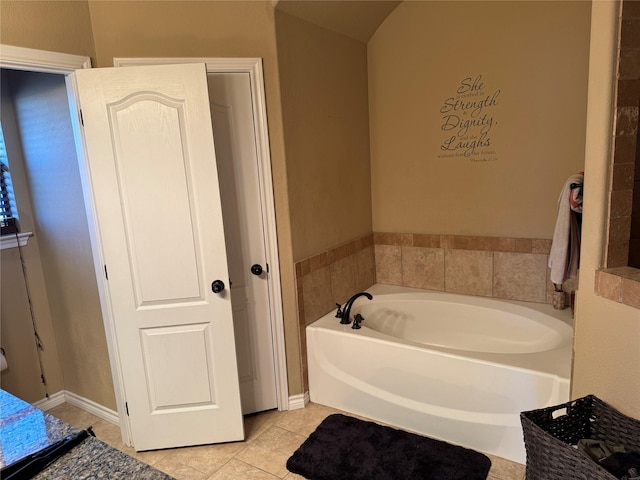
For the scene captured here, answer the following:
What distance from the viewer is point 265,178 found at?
2602 millimetres

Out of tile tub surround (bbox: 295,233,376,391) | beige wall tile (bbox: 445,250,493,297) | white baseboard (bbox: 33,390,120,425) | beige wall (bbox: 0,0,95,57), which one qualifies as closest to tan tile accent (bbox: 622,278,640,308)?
beige wall tile (bbox: 445,250,493,297)

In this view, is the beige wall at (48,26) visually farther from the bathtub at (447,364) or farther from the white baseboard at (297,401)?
the white baseboard at (297,401)

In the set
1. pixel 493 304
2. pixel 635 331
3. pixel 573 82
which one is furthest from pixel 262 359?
pixel 573 82

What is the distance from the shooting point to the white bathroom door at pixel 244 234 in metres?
2.52

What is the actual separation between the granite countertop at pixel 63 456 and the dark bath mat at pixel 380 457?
146 centimetres

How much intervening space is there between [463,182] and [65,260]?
2703 mm

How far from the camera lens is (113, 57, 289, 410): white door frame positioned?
7.89ft

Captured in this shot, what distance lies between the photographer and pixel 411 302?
328cm

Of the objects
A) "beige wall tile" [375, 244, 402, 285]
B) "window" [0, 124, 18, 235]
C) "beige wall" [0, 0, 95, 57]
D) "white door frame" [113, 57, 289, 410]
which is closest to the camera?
"beige wall" [0, 0, 95, 57]

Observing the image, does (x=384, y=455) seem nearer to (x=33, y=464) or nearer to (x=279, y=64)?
(x=33, y=464)

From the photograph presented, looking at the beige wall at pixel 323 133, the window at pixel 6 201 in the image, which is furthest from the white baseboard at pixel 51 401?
the beige wall at pixel 323 133

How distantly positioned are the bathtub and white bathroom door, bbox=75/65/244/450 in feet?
2.30

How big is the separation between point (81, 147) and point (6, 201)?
3.07 ft

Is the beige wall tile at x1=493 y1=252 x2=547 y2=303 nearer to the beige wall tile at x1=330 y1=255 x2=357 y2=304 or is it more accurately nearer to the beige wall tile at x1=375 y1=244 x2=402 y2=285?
the beige wall tile at x1=375 y1=244 x2=402 y2=285
